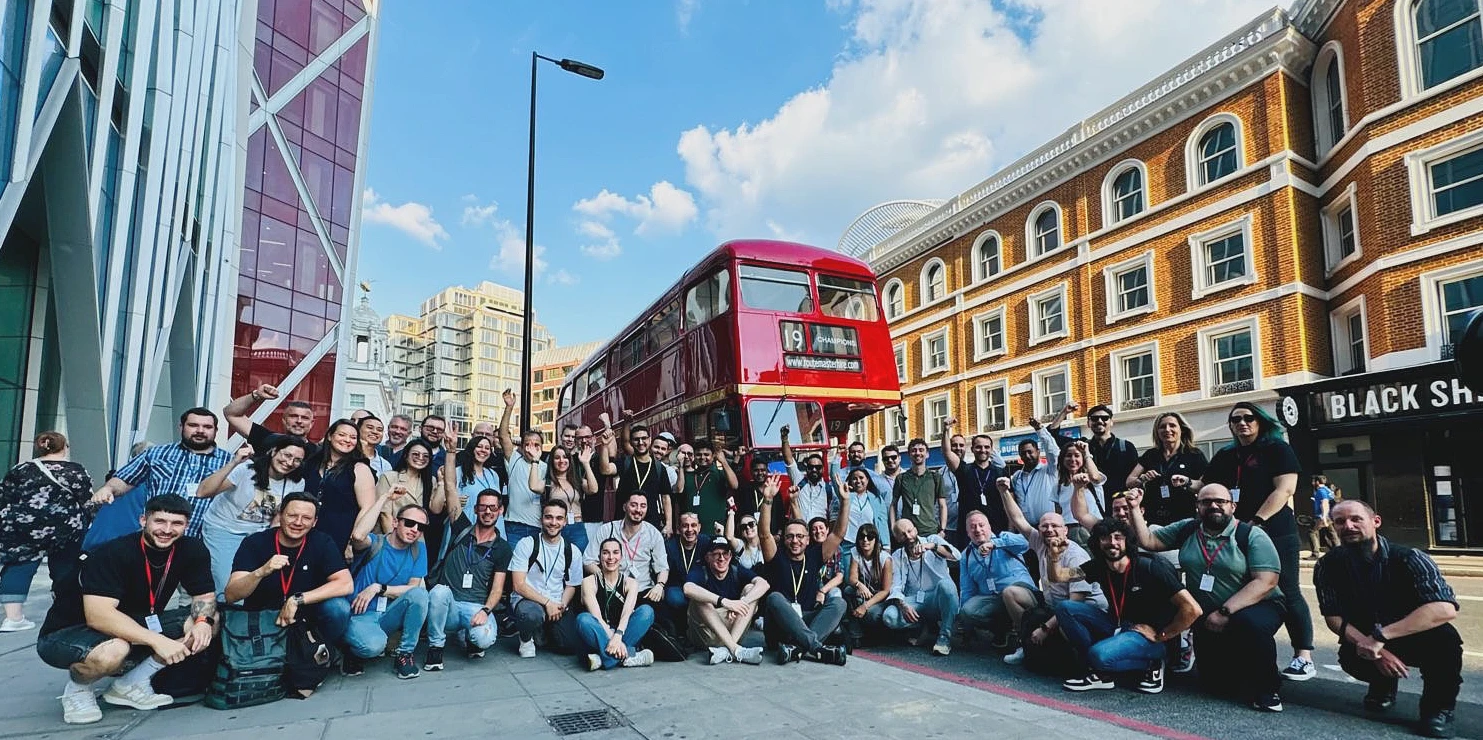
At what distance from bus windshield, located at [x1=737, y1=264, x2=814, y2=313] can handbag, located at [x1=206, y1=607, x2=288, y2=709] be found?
7.04m

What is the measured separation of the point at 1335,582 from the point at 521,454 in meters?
6.30

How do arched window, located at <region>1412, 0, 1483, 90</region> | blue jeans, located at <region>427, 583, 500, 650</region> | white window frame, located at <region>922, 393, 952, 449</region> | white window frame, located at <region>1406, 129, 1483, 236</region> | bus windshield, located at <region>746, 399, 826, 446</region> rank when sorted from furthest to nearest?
white window frame, located at <region>922, 393, 952, 449</region> → white window frame, located at <region>1406, 129, 1483, 236</region> → arched window, located at <region>1412, 0, 1483, 90</region> → bus windshield, located at <region>746, 399, 826, 446</region> → blue jeans, located at <region>427, 583, 500, 650</region>

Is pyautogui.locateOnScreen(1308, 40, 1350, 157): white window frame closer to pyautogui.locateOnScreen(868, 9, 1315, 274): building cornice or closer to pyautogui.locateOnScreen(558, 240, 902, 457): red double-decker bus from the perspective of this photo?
pyautogui.locateOnScreen(868, 9, 1315, 274): building cornice

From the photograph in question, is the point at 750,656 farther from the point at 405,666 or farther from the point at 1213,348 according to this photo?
the point at 1213,348

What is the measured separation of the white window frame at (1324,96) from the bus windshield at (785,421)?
14413 millimetres

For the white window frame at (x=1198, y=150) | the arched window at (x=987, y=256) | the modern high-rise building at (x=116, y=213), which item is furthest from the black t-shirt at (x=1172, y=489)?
the arched window at (x=987, y=256)

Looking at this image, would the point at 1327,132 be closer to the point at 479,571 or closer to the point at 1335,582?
the point at 1335,582

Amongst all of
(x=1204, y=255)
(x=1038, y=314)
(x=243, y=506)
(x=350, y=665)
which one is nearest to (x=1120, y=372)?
(x=1038, y=314)

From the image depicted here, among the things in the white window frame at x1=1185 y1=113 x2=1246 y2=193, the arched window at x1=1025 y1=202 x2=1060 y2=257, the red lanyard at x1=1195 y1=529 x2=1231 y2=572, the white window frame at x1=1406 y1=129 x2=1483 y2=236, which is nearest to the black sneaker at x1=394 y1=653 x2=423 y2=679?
the red lanyard at x1=1195 y1=529 x2=1231 y2=572

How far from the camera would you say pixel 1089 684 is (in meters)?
5.21

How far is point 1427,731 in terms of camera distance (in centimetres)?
414

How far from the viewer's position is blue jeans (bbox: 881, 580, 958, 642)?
672 centimetres

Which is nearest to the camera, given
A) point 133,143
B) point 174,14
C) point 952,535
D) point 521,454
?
point 521,454

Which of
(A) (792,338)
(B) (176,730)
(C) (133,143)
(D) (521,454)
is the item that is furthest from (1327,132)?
(C) (133,143)
